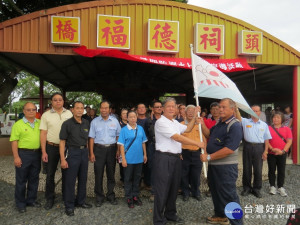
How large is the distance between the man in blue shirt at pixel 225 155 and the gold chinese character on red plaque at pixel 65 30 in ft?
14.1

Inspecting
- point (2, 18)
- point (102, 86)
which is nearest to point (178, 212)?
point (102, 86)

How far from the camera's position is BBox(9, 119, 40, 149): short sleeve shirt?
3588mm

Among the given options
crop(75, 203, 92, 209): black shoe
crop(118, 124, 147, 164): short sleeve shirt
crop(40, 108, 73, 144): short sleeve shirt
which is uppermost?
crop(40, 108, 73, 144): short sleeve shirt

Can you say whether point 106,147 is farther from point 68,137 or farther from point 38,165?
point 38,165

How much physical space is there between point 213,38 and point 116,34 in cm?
271

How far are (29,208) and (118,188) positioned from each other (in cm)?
163

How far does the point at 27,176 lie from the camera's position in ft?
12.3

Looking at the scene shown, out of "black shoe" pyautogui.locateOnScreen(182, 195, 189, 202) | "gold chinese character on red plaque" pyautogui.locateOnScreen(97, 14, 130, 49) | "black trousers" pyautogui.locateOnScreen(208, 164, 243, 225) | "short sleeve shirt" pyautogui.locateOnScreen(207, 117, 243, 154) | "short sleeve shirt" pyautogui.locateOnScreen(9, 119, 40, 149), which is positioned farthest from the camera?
"gold chinese character on red plaque" pyautogui.locateOnScreen(97, 14, 130, 49)

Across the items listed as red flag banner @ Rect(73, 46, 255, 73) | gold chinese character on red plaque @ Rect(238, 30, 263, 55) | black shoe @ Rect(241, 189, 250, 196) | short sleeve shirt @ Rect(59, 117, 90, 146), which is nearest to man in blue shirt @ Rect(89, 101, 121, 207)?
short sleeve shirt @ Rect(59, 117, 90, 146)

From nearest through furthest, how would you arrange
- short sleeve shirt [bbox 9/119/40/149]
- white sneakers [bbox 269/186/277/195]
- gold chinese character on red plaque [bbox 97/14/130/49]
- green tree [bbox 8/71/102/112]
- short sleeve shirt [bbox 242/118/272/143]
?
1. short sleeve shirt [bbox 9/119/40/149]
2. short sleeve shirt [bbox 242/118/272/143]
3. white sneakers [bbox 269/186/277/195]
4. gold chinese character on red plaque [bbox 97/14/130/49]
5. green tree [bbox 8/71/102/112]

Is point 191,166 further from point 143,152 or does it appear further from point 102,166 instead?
point 102,166

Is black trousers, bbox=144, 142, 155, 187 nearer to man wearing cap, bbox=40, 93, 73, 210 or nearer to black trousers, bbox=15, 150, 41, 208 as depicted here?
man wearing cap, bbox=40, 93, 73, 210

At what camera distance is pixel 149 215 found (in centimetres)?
349

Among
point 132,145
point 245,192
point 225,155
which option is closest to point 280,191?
point 245,192
